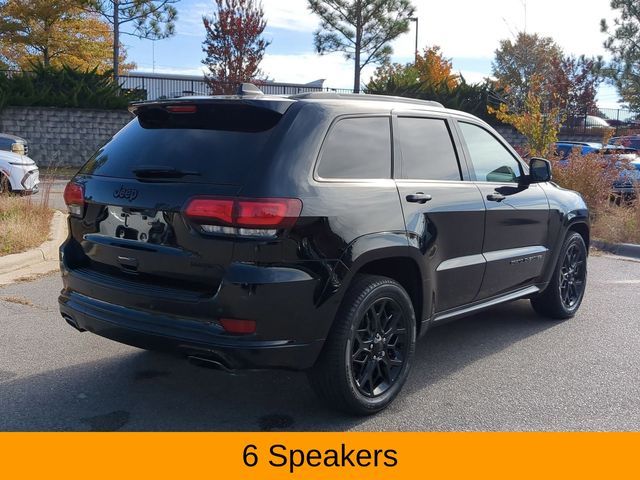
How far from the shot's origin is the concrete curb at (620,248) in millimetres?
9781

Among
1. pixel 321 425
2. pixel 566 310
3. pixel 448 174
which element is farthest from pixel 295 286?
pixel 566 310

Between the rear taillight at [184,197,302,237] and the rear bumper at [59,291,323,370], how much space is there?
1.65ft

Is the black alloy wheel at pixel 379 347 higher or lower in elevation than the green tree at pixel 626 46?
lower

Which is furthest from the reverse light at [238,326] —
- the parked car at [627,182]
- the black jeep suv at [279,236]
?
the parked car at [627,182]

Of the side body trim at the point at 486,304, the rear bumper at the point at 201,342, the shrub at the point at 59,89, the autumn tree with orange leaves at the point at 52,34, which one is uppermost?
the autumn tree with orange leaves at the point at 52,34

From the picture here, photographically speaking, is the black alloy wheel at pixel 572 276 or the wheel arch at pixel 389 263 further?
the black alloy wheel at pixel 572 276

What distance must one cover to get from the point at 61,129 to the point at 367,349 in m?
21.5

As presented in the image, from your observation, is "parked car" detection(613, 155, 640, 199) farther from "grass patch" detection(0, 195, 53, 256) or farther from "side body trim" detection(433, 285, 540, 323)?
"grass patch" detection(0, 195, 53, 256)

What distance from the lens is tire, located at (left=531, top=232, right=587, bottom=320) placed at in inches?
233

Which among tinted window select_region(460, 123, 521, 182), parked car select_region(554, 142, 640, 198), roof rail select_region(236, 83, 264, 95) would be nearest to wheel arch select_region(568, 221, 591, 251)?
tinted window select_region(460, 123, 521, 182)

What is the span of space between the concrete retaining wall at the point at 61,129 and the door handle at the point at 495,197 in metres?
19.0

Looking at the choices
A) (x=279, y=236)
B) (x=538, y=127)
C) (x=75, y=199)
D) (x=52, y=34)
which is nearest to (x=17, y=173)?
(x=75, y=199)

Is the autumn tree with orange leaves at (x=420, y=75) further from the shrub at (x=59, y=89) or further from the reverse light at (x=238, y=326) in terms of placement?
the reverse light at (x=238, y=326)

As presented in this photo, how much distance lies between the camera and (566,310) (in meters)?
6.09
